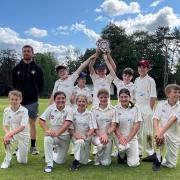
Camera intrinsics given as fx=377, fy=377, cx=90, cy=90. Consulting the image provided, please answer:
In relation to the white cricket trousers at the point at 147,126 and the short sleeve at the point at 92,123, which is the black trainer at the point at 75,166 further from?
the white cricket trousers at the point at 147,126

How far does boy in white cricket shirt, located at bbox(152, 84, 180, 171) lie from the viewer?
755 centimetres

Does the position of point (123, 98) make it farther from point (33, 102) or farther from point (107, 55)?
point (33, 102)

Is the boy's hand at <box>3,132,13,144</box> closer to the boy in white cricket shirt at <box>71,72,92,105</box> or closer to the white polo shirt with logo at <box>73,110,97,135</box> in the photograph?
the white polo shirt with logo at <box>73,110,97,135</box>

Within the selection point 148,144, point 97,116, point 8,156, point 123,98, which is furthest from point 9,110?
point 148,144

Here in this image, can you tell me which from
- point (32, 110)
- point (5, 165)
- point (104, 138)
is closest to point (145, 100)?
point (104, 138)

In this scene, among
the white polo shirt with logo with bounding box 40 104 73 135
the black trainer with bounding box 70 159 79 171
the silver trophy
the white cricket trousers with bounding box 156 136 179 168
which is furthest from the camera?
the silver trophy

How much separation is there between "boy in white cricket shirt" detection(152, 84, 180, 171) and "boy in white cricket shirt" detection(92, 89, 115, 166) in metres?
0.98

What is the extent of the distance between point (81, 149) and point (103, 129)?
73cm

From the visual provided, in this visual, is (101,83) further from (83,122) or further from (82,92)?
(83,122)

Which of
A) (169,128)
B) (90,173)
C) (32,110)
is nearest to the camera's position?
(90,173)

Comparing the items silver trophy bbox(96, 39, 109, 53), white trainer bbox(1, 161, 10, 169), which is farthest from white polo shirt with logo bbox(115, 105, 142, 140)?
white trainer bbox(1, 161, 10, 169)

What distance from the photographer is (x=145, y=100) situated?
8.95 metres

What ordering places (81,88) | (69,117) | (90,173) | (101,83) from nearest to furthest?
1. (90,173)
2. (69,117)
3. (101,83)
4. (81,88)

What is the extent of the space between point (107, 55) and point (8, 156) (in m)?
3.39
